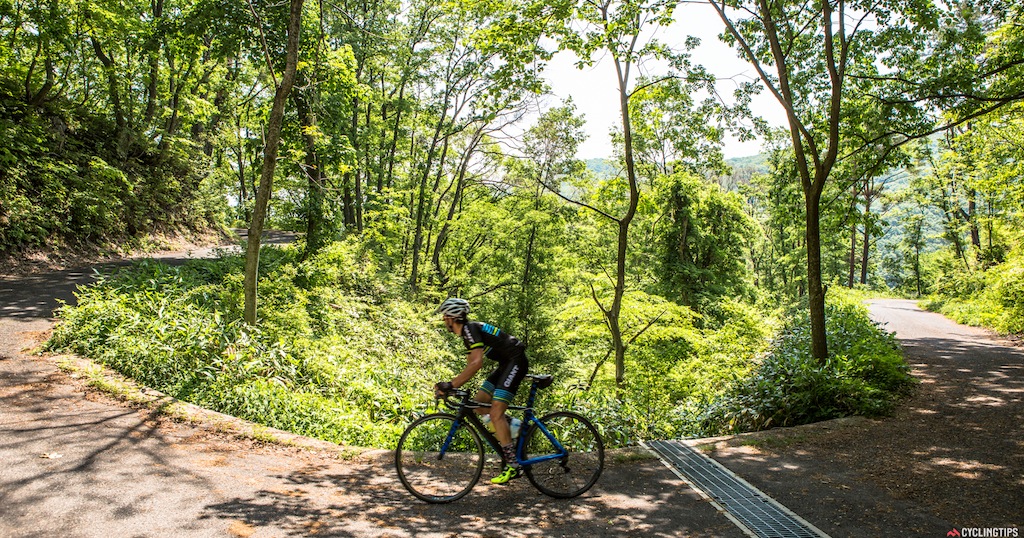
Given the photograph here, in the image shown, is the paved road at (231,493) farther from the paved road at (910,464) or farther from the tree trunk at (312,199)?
the tree trunk at (312,199)

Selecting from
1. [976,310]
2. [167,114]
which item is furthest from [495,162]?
[976,310]

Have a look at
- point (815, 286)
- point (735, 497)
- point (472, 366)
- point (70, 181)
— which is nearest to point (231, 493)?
point (472, 366)

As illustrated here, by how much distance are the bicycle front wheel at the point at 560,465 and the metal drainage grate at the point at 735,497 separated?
101 cm

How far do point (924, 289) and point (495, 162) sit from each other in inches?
2166

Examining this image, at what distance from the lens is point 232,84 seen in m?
23.1

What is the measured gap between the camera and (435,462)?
564cm

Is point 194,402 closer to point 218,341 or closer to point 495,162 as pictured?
point 218,341

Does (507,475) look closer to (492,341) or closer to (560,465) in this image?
(560,465)

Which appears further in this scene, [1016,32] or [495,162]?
[495,162]

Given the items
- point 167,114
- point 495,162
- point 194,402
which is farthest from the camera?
point 495,162

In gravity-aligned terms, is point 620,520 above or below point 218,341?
below

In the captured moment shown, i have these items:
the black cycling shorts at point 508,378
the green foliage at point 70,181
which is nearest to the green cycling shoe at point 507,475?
the black cycling shorts at point 508,378

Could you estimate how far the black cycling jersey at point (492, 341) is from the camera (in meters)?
4.85

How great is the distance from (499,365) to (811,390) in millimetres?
5539
